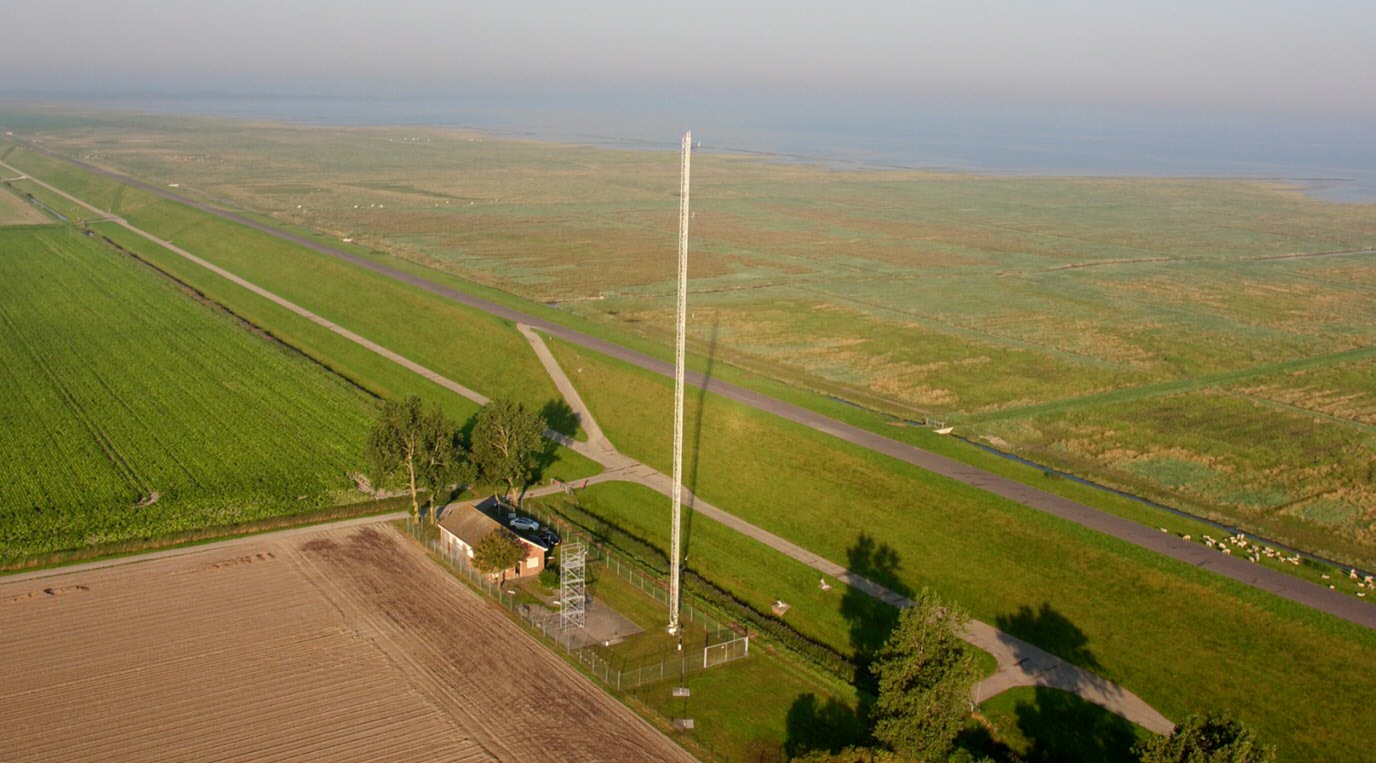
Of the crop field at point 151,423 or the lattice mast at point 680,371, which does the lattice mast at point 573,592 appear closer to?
the lattice mast at point 680,371

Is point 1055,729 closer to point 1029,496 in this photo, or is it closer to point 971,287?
point 1029,496

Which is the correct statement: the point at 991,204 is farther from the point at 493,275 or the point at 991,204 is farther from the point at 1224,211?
the point at 493,275

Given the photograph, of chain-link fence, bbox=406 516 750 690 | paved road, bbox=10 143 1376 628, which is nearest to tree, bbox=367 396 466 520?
chain-link fence, bbox=406 516 750 690

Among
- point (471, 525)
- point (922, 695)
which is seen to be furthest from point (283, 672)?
point (922, 695)

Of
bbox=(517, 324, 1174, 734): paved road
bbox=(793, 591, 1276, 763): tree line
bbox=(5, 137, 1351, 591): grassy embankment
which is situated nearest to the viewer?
bbox=(793, 591, 1276, 763): tree line

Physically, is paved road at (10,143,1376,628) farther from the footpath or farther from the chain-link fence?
the chain-link fence

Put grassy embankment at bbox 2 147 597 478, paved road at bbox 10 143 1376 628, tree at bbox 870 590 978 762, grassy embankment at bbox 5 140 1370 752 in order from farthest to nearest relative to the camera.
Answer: grassy embankment at bbox 2 147 597 478 → paved road at bbox 10 143 1376 628 → grassy embankment at bbox 5 140 1370 752 → tree at bbox 870 590 978 762
